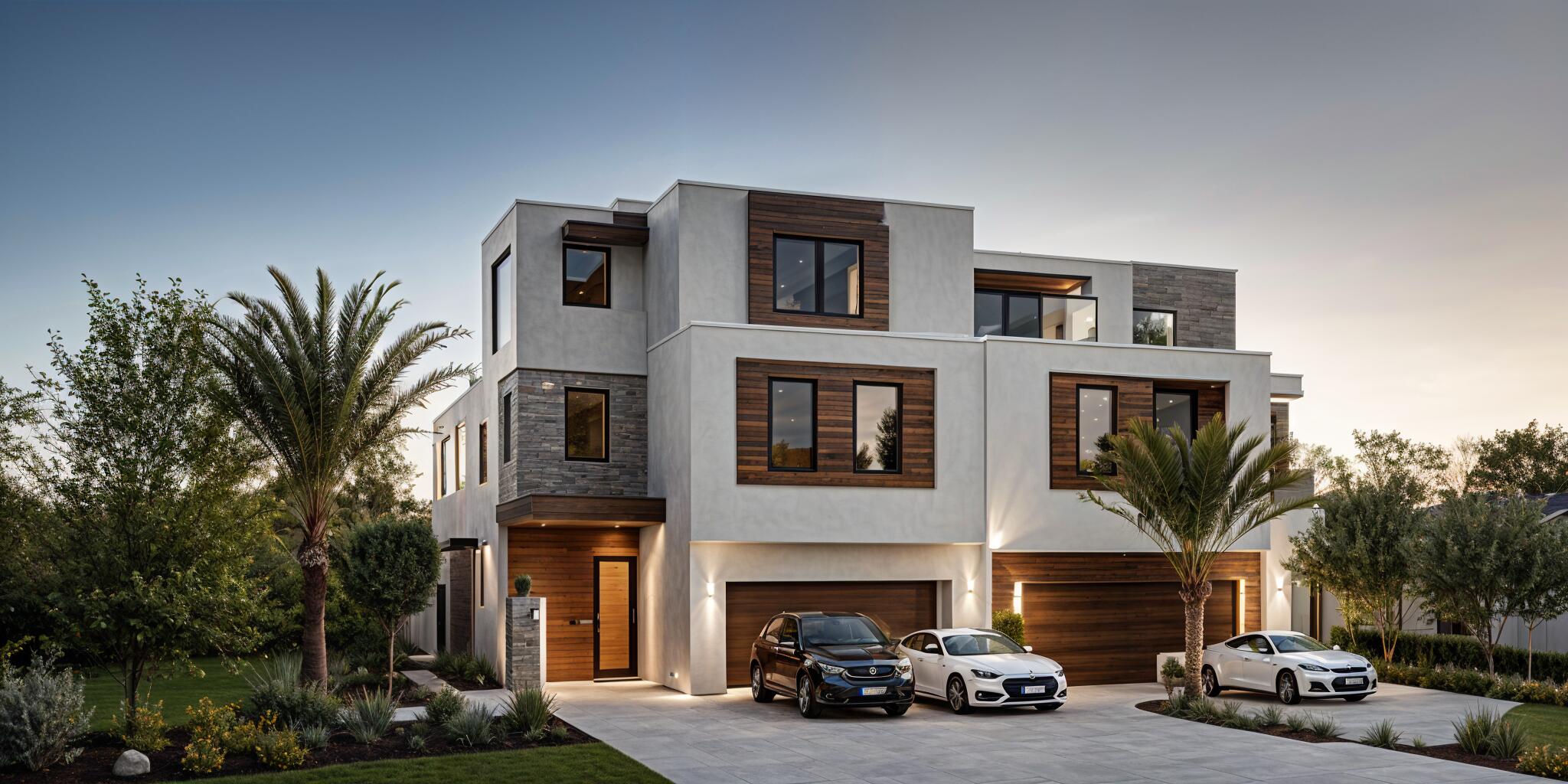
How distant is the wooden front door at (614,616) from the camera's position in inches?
931

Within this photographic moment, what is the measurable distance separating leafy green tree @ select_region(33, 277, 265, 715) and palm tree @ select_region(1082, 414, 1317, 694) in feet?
45.1

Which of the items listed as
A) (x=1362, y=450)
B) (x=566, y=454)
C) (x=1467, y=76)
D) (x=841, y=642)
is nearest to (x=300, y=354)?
(x=566, y=454)

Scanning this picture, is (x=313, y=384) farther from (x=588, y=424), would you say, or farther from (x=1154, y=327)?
(x=1154, y=327)

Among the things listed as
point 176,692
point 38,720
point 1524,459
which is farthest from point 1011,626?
point 1524,459

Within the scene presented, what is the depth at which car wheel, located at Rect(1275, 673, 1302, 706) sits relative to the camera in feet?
63.5

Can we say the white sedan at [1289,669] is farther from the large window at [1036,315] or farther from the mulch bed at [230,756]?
the mulch bed at [230,756]

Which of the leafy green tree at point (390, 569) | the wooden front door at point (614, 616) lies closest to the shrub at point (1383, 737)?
the wooden front door at point (614, 616)

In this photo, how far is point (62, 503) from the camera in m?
15.2

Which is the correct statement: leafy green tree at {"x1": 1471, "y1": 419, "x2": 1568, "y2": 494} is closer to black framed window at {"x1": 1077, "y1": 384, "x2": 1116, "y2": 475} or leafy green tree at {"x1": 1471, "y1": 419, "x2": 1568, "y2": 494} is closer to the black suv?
black framed window at {"x1": 1077, "y1": 384, "x2": 1116, "y2": 475}

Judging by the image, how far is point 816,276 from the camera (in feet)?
75.4

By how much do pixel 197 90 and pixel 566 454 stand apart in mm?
9117

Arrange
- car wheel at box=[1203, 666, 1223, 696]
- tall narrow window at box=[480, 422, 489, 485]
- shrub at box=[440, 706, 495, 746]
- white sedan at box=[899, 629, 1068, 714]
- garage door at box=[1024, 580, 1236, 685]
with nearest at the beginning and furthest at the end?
shrub at box=[440, 706, 495, 746] < white sedan at box=[899, 629, 1068, 714] < car wheel at box=[1203, 666, 1223, 696] < garage door at box=[1024, 580, 1236, 685] < tall narrow window at box=[480, 422, 489, 485]

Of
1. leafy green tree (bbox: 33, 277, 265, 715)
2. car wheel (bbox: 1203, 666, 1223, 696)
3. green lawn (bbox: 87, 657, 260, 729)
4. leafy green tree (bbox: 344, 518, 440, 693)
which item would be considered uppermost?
leafy green tree (bbox: 33, 277, 265, 715)

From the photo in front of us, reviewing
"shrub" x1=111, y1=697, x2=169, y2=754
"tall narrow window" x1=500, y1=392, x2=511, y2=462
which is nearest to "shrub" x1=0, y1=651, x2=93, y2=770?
"shrub" x1=111, y1=697, x2=169, y2=754
